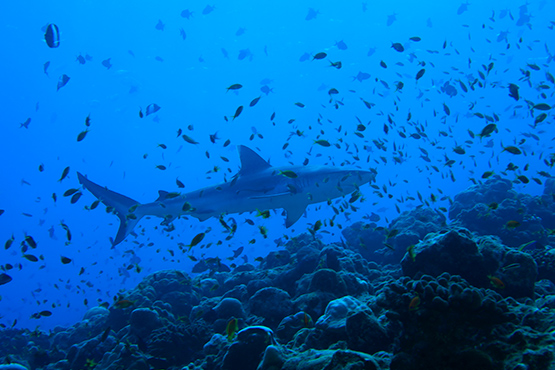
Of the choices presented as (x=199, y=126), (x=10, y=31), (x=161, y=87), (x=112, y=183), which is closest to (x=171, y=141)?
(x=199, y=126)

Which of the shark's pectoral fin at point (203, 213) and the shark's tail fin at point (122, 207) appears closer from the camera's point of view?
the shark's tail fin at point (122, 207)

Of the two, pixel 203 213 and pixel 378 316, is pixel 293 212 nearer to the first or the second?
pixel 203 213

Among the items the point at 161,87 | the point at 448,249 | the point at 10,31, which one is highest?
the point at 161,87

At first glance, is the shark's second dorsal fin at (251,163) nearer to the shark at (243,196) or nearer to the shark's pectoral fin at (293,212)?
the shark at (243,196)

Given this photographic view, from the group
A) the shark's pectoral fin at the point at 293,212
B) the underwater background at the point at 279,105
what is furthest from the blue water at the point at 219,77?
the shark's pectoral fin at the point at 293,212

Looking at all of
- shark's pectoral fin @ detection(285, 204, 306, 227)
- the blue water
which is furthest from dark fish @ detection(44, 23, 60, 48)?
the blue water

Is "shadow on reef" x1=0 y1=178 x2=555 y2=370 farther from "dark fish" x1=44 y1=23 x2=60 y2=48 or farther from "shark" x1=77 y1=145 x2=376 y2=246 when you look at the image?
"dark fish" x1=44 y1=23 x2=60 y2=48

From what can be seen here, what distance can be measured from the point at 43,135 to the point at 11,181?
29231mm

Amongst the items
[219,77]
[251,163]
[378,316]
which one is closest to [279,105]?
[219,77]

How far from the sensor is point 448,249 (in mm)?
4125

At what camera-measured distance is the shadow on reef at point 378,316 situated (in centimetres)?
251

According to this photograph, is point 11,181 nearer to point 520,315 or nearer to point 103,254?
point 103,254

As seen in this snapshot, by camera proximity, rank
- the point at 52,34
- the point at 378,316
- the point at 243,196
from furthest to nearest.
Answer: the point at 243,196 < the point at 52,34 < the point at 378,316

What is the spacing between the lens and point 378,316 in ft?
14.1
